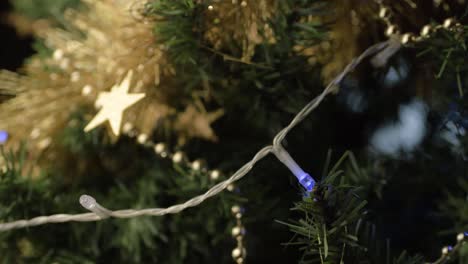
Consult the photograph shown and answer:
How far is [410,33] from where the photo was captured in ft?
1.21

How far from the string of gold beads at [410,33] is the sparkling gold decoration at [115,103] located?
0.64ft

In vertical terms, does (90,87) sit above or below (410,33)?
above

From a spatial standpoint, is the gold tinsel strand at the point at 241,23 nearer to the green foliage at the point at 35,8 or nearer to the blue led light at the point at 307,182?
the blue led light at the point at 307,182

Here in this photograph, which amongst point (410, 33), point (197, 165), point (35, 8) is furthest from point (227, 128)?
point (35, 8)

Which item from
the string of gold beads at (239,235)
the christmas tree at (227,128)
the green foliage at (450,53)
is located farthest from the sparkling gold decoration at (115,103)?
the green foliage at (450,53)

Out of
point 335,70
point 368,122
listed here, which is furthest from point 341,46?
point 368,122

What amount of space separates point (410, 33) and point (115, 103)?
9.3 inches

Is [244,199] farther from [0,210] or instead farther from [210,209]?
[0,210]

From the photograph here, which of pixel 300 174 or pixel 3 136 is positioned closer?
pixel 300 174

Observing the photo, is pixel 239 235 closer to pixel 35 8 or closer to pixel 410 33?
pixel 410 33

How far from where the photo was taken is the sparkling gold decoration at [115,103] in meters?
0.39

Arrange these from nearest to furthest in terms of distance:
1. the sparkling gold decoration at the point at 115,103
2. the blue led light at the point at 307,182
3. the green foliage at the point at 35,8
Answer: the blue led light at the point at 307,182, the sparkling gold decoration at the point at 115,103, the green foliage at the point at 35,8

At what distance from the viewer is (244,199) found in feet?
1.24

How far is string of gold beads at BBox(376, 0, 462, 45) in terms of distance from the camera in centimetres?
34
